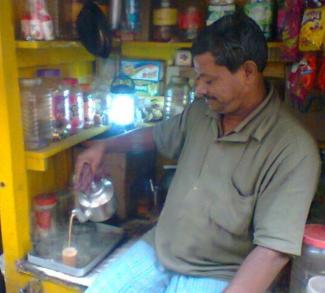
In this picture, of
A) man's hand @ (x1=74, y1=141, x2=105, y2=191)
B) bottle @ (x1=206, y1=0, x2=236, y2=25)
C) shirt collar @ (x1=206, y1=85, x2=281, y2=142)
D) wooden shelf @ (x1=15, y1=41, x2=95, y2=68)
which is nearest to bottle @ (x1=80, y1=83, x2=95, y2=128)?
wooden shelf @ (x1=15, y1=41, x2=95, y2=68)

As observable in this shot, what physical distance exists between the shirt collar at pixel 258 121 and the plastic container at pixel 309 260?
1.12ft

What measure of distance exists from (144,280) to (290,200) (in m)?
0.54

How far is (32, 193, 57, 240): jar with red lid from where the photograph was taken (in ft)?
4.93

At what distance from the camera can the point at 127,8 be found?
1712 millimetres

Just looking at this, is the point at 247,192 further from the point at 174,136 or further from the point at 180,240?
the point at 174,136

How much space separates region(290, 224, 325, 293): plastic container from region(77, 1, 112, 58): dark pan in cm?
98

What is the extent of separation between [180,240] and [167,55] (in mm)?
917

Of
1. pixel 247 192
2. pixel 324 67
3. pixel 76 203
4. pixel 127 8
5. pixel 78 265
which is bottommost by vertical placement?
pixel 78 265

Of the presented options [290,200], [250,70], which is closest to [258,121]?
[250,70]

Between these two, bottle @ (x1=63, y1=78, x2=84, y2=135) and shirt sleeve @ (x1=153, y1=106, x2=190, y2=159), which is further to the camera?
bottle @ (x1=63, y1=78, x2=84, y2=135)

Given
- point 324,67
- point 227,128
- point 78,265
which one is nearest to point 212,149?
point 227,128

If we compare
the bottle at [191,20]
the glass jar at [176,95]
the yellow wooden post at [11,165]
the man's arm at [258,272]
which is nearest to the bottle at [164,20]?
the bottle at [191,20]

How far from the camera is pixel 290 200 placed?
103 cm

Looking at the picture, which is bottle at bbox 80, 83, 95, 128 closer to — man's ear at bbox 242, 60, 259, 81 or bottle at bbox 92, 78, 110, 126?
bottle at bbox 92, 78, 110, 126
